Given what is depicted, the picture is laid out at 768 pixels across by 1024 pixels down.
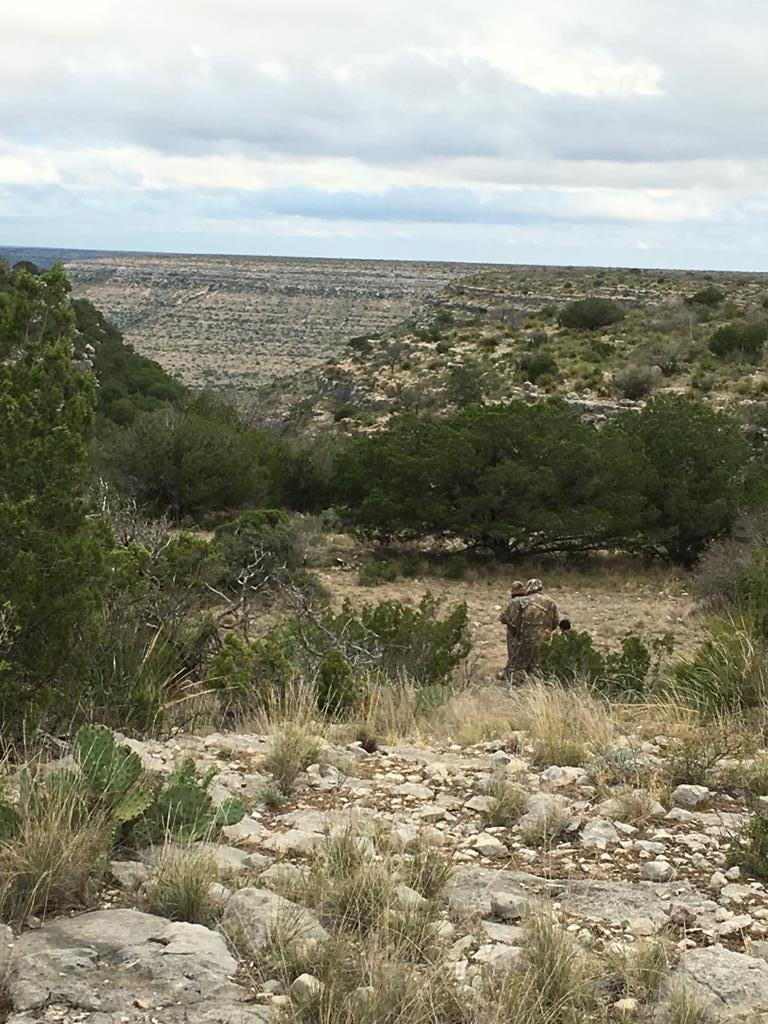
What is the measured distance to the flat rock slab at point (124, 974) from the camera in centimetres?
281

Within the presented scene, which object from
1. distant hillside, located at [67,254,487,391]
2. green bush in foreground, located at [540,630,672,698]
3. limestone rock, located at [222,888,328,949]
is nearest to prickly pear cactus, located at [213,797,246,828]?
limestone rock, located at [222,888,328,949]

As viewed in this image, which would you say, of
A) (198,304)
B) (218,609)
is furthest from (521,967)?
(198,304)

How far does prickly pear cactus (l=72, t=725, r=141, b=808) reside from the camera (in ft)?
13.0

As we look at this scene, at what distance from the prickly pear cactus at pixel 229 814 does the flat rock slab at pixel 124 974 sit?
767 mm

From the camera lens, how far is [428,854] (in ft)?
12.4

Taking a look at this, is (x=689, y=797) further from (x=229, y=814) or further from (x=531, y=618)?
(x=531, y=618)

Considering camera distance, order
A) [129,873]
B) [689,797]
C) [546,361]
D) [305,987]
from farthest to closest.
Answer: [546,361] → [689,797] → [129,873] → [305,987]

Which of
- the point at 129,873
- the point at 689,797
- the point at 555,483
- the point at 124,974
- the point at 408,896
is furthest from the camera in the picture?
the point at 555,483

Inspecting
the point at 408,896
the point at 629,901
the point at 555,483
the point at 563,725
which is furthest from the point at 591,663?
the point at 555,483

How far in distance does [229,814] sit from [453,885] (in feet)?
3.09

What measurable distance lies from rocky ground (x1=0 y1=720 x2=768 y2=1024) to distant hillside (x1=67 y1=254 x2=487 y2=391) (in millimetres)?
53787

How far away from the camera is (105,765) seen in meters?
4.10

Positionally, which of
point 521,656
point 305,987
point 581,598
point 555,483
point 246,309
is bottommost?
point 581,598

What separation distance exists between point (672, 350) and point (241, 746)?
32.3 meters
